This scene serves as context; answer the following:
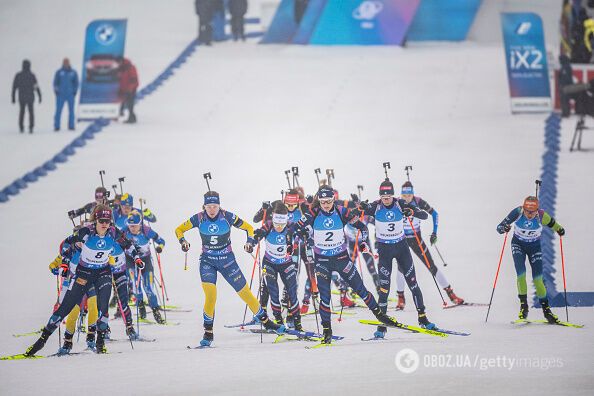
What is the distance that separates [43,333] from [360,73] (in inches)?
734

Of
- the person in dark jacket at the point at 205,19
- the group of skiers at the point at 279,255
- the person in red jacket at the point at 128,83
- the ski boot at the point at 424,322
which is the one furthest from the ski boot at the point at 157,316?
the person in dark jacket at the point at 205,19

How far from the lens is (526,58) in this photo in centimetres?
2778

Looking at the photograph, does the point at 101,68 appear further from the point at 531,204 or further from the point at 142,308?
the point at 531,204

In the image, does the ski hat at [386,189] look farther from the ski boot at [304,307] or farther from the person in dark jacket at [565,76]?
the person in dark jacket at [565,76]

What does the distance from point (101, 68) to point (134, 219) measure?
34.5 ft

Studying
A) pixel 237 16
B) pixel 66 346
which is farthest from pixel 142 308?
pixel 237 16

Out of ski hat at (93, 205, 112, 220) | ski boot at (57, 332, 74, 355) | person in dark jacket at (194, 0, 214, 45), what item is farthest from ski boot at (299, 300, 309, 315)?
person in dark jacket at (194, 0, 214, 45)

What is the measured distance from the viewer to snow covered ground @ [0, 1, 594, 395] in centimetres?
1351

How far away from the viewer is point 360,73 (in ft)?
108

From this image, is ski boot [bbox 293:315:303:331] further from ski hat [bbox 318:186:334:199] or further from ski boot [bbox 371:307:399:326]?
ski hat [bbox 318:186:334:199]

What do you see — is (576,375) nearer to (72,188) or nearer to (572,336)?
(572,336)

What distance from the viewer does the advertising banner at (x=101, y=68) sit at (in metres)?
27.8

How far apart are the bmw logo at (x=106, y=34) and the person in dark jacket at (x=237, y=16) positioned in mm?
7989

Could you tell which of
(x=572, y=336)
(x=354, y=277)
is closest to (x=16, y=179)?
(x=354, y=277)
